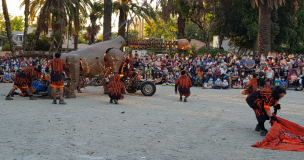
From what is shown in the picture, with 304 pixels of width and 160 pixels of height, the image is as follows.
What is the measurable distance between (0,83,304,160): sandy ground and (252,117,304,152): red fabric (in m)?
0.29

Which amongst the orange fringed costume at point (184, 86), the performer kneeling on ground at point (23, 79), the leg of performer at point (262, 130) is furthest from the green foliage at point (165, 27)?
the leg of performer at point (262, 130)

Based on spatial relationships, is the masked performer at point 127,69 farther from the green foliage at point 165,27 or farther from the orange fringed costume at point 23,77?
the green foliage at point 165,27

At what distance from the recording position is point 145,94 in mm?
16484

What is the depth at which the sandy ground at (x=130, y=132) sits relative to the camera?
639cm

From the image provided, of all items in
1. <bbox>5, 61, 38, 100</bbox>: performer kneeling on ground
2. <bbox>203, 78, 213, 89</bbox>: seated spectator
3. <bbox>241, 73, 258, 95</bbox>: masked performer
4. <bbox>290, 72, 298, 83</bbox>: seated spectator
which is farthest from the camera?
<bbox>203, 78, 213, 89</bbox>: seated spectator

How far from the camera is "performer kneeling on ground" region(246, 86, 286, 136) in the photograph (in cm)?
800

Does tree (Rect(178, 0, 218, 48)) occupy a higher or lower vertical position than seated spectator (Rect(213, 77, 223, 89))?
higher

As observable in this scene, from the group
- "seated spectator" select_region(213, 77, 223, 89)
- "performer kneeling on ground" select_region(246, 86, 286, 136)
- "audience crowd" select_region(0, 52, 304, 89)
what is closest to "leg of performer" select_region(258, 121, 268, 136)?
"performer kneeling on ground" select_region(246, 86, 286, 136)

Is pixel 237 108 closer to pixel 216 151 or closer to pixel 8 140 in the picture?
pixel 216 151

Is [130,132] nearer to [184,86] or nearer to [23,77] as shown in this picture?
[184,86]

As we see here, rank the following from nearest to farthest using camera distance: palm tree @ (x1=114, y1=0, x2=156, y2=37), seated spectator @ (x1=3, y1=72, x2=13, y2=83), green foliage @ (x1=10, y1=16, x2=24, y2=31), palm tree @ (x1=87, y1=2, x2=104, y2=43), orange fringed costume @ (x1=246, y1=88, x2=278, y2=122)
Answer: orange fringed costume @ (x1=246, y1=88, x2=278, y2=122)
seated spectator @ (x1=3, y1=72, x2=13, y2=83)
palm tree @ (x1=114, y1=0, x2=156, y2=37)
palm tree @ (x1=87, y1=2, x2=104, y2=43)
green foliage @ (x1=10, y1=16, x2=24, y2=31)

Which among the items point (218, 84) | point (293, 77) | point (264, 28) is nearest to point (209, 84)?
point (218, 84)

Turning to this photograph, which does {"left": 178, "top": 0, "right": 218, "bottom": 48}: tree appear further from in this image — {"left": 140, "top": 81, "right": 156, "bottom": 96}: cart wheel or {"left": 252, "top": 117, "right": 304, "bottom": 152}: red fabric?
{"left": 252, "top": 117, "right": 304, "bottom": 152}: red fabric

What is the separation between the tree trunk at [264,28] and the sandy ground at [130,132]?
13.0 meters
